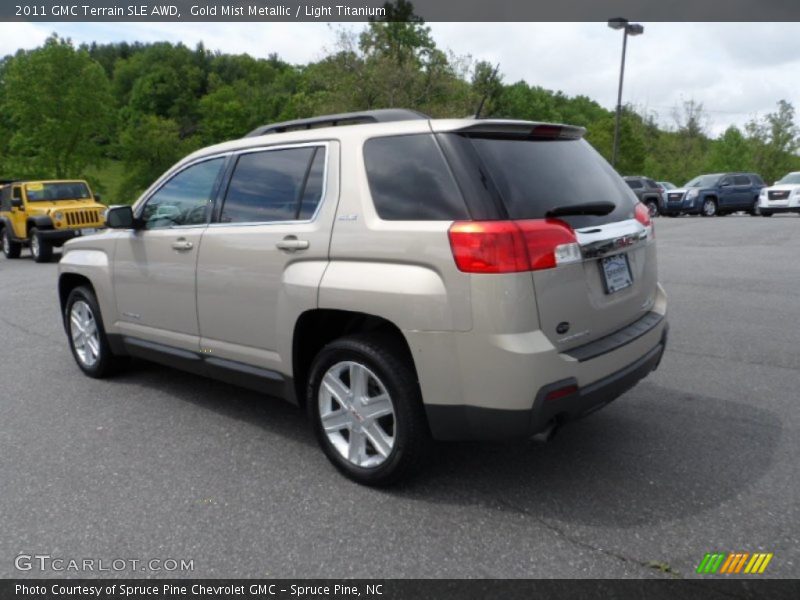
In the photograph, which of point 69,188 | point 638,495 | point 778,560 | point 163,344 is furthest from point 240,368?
point 69,188

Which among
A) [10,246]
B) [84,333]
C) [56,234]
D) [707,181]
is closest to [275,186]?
[84,333]

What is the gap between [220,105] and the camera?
58.8 meters

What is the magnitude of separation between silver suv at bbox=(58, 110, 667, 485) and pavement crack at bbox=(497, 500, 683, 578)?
0.41 meters

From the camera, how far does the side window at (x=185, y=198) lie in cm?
427

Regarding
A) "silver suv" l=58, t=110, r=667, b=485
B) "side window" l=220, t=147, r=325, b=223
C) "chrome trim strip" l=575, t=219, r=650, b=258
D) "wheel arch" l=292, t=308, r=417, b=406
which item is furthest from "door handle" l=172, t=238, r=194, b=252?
"chrome trim strip" l=575, t=219, r=650, b=258

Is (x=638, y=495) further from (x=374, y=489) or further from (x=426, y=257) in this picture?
(x=426, y=257)

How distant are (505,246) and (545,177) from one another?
1.94 ft

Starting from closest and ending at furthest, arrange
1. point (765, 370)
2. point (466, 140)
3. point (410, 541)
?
point (410, 541) → point (466, 140) → point (765, 370)

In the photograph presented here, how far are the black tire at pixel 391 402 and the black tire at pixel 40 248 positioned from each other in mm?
15250

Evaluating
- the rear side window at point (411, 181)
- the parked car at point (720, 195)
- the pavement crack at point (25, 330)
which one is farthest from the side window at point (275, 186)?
the parked car at point (720, 195)

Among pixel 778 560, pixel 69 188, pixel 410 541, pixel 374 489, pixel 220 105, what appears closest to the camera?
pixel 778 560

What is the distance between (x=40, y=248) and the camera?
52.9 ft

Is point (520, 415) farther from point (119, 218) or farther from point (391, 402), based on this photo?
point (119, 218)

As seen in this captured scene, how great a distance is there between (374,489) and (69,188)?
55.9 feet
